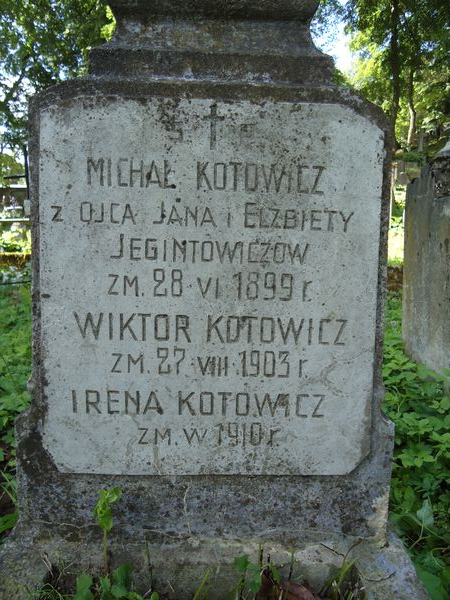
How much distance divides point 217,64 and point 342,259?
82cm

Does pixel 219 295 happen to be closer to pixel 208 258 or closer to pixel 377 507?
pixel 208 258

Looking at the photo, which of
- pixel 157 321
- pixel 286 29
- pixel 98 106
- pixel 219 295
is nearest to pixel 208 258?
pixel 219 295

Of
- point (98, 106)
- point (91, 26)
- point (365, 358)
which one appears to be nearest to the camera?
point (98, 106)

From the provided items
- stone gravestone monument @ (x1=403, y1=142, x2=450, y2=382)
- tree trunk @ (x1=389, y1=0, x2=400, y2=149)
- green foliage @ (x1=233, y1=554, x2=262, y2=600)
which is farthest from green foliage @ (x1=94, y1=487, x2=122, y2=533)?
tree trunk @ (x1=389, y1=0, x2=400, y2=149)

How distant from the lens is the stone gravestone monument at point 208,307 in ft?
5.64

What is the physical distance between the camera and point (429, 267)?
3.78 m

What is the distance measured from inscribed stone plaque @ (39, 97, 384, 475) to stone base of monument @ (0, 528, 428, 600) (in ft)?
0.90

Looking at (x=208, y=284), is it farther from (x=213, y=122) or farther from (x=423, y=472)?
(x=423, y=472)

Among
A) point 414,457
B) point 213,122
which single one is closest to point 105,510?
point 213,122

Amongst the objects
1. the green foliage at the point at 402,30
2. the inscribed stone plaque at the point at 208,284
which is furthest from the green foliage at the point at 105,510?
the green foliage at the point at 402,30

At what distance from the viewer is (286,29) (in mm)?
1801

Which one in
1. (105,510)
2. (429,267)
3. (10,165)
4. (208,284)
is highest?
(10,165)

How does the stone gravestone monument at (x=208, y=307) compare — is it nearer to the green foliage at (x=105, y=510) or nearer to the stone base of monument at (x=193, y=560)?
the stone base of monument at (x=193, y=560)

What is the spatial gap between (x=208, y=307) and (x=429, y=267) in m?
2.57
